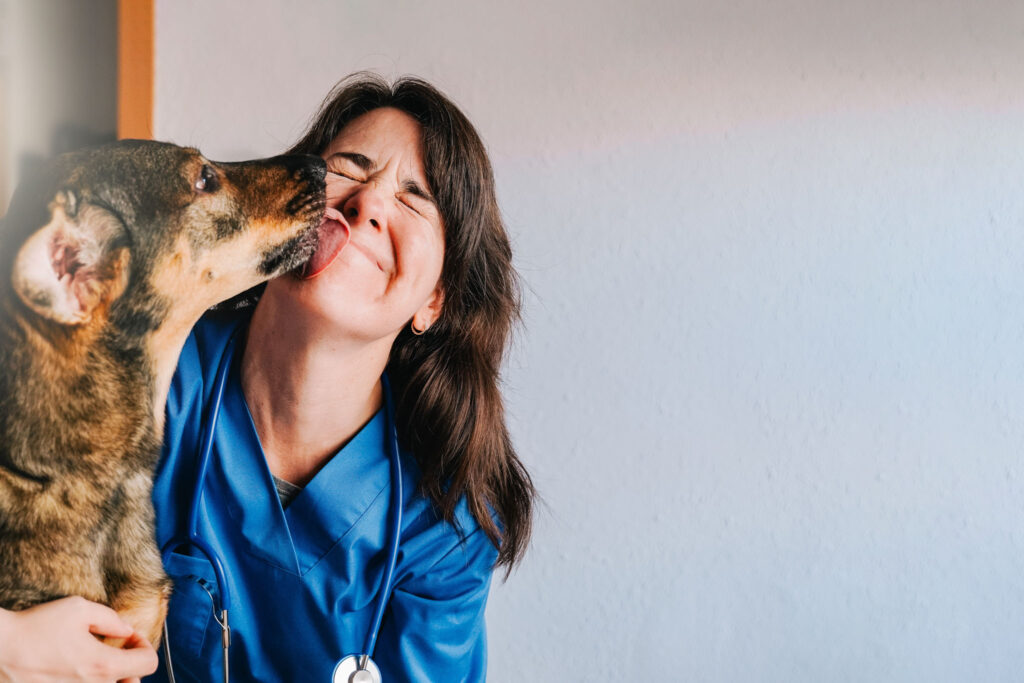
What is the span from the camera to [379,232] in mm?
863

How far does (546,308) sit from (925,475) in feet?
2.06

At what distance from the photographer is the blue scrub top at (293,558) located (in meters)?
0.81

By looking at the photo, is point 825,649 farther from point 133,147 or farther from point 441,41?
point 133,147

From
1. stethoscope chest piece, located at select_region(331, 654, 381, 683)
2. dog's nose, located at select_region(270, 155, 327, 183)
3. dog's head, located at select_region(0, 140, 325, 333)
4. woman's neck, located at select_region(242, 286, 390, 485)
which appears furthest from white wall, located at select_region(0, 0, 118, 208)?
stethoscope chest piece, located at select_region(331, 654, 381, 683)

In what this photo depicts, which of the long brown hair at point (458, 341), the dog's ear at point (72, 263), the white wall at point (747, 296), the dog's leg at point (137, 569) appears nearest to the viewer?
the dog's ear at point (72, 263)

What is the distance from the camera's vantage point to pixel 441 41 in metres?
1.26

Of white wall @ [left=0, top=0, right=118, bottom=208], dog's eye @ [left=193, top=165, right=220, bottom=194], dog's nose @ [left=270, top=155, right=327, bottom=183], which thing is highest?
white wall @ [left=0, top=0, right=118, bottom=208]

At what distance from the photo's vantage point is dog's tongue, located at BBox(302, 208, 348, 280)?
0.78 meters

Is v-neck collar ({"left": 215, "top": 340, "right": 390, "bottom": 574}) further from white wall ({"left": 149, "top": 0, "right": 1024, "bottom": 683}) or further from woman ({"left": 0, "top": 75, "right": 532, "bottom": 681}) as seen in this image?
white wall ({"left": 149, "top": 0, "right": 1024, "bottom": 683})

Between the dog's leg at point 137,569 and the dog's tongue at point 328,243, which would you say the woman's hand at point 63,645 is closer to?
the dog's leg at point 137,569

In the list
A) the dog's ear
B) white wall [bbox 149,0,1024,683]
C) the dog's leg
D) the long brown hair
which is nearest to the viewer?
the dog's ear

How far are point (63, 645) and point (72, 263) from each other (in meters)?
0.26

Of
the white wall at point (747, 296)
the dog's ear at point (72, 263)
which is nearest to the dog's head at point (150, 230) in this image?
the dog's ear at point (72, 263)

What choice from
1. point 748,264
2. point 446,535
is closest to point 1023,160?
point 748,264
